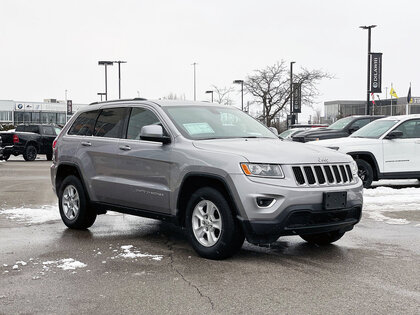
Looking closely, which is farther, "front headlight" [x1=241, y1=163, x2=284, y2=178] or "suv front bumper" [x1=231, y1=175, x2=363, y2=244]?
"front headlight" [x1=241, y1=163, x2=284, y2=178]

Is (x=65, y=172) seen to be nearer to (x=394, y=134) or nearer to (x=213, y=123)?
(x=213, y=123)

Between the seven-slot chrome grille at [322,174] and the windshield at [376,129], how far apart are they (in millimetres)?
7517

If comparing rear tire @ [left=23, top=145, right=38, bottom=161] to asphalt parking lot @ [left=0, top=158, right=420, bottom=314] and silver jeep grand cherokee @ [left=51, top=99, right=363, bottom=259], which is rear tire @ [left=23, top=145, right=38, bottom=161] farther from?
silver jeep grand cherokee @ [left=51, top=99, right=363, bottom=259]

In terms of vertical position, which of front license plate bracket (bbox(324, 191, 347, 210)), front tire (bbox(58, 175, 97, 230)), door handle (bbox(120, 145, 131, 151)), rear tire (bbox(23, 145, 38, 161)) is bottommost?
rear tire (bbox(23, 145, 38, 161))

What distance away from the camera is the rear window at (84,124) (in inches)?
322

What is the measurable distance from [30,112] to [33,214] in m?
107

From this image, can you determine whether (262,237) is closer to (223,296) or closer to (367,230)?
(223,296)

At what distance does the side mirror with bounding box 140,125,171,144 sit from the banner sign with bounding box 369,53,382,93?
3024 cm

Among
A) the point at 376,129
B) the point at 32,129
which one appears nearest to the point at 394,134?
the point at 376,129

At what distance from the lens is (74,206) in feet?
27.0

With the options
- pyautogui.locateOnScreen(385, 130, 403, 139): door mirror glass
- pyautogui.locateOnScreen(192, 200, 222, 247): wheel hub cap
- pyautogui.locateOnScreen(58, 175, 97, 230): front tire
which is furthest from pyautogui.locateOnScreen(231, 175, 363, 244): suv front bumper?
pyautogui.locateOnScreen(385, 130, 403, 139): door mirror glass

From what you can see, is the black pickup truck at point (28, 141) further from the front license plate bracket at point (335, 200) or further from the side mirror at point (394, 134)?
the front license plate bracket at point (335, 200)

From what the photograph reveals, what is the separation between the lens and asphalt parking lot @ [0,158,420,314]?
4.61 metres

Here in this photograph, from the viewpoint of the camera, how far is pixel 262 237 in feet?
19.1
